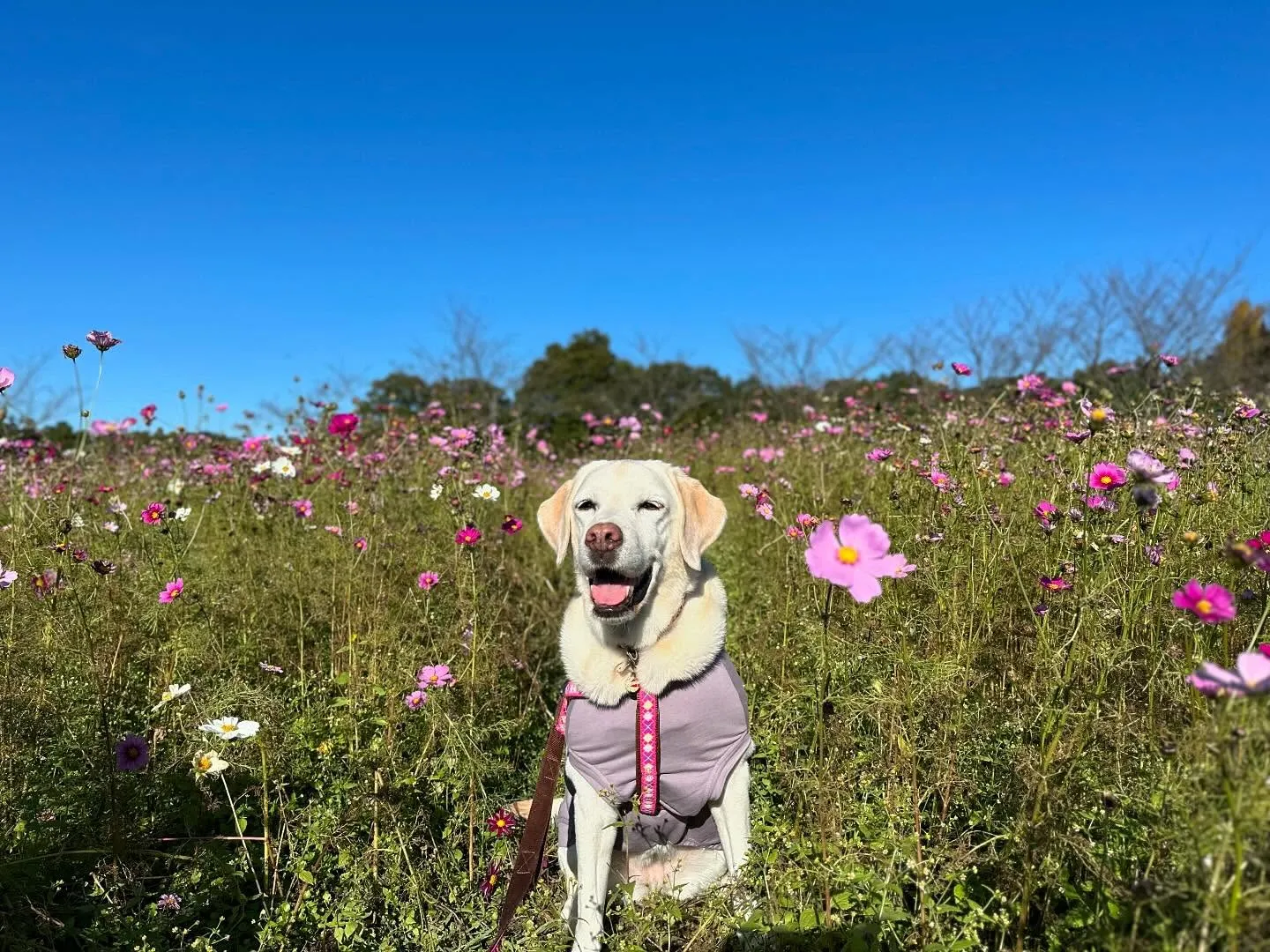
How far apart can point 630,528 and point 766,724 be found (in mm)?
924

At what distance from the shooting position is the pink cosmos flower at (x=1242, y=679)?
2.49 ft

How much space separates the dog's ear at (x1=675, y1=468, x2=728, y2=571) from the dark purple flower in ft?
5.00

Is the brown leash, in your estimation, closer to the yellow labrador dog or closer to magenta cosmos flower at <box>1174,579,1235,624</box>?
the yellow labrador dog

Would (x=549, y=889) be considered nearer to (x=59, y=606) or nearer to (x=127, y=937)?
(x=127, y=937)

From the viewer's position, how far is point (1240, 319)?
76.9 ft

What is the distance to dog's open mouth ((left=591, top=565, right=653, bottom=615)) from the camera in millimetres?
1932

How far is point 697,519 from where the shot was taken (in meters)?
2.13

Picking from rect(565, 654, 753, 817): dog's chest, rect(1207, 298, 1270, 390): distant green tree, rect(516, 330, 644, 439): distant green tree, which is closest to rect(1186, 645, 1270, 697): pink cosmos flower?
rect(565, 654, 753, 817): dog's chest

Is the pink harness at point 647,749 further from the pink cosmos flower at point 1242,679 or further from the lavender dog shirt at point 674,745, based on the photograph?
the pink cosmos flower at point 1242,679

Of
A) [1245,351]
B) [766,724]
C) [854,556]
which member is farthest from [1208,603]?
[1245,351]

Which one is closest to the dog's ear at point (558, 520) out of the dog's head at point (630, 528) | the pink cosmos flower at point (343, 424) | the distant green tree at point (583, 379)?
the dog's head at point (630, 528)

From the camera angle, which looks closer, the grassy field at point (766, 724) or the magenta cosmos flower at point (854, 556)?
the magenta cosmos flower at point (854, 556)

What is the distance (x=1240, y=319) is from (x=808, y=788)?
30.6 metres

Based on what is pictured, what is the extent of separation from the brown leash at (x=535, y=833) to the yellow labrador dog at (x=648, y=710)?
5 cm
